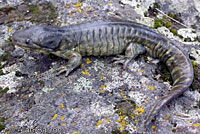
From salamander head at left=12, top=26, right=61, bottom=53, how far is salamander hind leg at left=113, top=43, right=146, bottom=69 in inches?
65.9

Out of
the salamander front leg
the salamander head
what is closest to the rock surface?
the salamander front leg

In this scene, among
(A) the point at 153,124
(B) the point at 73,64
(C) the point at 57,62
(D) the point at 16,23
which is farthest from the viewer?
(D) the point at 16,23

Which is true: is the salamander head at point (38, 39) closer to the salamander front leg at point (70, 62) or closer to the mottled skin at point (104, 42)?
the mottled skin at point (104, 42)

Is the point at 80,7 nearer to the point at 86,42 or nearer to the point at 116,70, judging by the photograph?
the point at 86,42

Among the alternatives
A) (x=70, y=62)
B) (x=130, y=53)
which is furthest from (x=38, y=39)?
(x=130, y=53)

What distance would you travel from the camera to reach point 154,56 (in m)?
5.39

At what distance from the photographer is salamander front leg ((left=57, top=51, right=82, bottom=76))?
4.80m

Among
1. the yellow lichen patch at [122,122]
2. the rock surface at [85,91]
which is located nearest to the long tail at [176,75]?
the rock surface at [85,91]

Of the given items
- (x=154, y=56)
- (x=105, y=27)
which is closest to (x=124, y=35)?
(x=105, y=27)

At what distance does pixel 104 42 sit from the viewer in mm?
5449

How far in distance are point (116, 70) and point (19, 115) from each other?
242 cm

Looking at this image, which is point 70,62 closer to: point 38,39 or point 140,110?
point 38,39

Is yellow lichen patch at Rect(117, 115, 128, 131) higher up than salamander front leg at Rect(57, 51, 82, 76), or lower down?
lower down

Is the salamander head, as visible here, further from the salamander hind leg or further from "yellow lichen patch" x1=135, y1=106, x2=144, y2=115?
"yellow lichen patch" x1=135, y1=106, x2=144, y2=115
